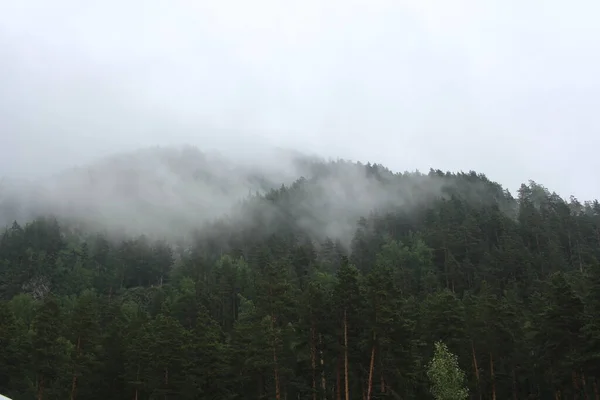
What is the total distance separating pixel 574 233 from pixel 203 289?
329 ft

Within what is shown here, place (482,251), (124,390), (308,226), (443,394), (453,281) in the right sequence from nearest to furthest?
1. (443,394)
2. (124,390)
3. (453,281)
4. (482,251)
5. (308,226)

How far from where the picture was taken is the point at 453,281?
11338 cm

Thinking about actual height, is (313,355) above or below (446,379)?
above

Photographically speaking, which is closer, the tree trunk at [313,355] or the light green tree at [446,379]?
the light green tree at [446,379]

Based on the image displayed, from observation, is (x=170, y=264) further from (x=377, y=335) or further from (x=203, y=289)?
(x=377, y=335)

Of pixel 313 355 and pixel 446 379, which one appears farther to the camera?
pixel 313 355

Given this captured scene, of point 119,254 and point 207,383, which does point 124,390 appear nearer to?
point 207,383

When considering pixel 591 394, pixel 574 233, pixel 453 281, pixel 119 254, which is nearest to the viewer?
pixel 591 394

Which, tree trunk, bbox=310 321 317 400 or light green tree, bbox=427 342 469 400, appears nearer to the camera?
light green tree, bbox=427 342 469 400

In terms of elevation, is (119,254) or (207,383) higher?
(119,254)

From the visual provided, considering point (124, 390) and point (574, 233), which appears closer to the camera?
point (124, 390)

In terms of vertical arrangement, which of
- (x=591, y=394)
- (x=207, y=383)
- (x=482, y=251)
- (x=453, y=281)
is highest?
(x=482, y=251)

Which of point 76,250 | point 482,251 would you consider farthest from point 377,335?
point 76,250

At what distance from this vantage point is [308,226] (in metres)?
199
